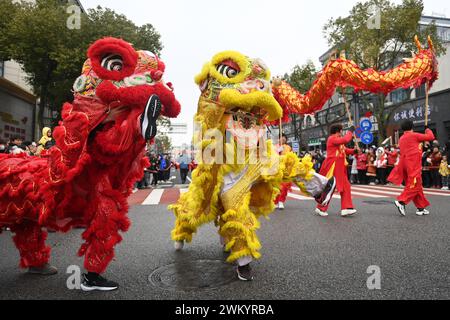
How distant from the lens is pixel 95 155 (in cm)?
268

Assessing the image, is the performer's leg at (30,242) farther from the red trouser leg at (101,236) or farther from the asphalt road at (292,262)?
the red trouser leg at (101,236)

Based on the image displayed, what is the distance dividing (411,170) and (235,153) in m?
4.76

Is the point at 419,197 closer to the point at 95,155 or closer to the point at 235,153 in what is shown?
the point at 235,153

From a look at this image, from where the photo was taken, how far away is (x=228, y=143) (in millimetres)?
3404

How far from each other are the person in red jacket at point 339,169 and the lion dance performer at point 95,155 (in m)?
4.60

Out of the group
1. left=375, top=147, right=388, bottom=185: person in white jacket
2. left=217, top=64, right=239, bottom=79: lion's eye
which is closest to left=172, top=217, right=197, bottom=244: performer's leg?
left=217, top=64, right=239, bottom=79: lion's eye

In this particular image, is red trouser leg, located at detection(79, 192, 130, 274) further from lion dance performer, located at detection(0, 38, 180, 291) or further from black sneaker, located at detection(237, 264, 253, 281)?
black sneaker, located at detection(237, 264, 253, 281)

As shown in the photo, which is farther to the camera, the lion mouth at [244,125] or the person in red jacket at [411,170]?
the person in red jacket at [411,170]

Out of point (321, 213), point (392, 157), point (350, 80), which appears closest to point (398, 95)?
point (392, 157)

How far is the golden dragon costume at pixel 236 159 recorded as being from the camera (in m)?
3.12

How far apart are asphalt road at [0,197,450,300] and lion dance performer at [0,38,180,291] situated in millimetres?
516

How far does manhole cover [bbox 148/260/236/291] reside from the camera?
286cm

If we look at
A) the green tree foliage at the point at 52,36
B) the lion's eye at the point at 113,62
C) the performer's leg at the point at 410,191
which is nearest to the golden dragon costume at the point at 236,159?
the lion's eye at the point at 113,62

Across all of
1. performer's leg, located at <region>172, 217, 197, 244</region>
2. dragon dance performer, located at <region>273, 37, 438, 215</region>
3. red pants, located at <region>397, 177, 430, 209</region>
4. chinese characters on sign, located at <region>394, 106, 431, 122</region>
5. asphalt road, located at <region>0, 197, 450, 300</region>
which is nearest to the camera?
asphalt road, located at <region>0, 197, 450, 300</region>
